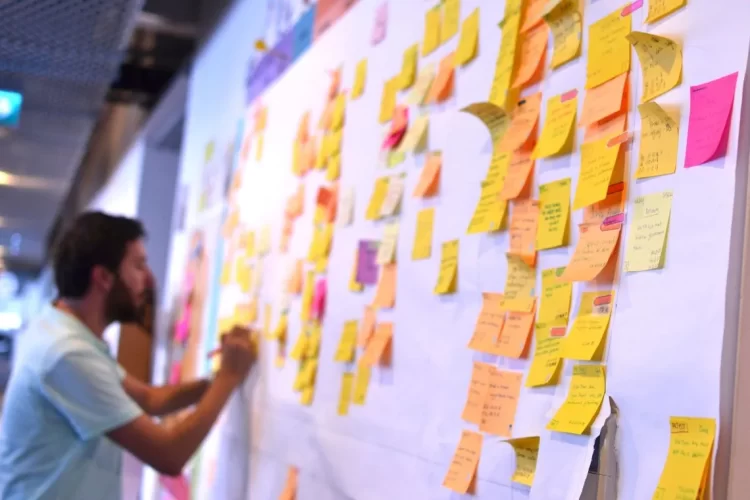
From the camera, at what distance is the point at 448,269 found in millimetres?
1081

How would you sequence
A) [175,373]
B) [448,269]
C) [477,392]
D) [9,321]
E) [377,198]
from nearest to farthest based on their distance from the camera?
[477,392] → [448,269] → [377,198] → [175,373] → [9,321]

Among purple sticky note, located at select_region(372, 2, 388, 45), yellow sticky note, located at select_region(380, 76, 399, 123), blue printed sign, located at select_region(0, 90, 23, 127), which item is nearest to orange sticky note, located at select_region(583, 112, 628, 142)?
yellow sticky note, located at select_region(380, 76, 399, 123)

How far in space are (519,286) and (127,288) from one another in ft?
4.14

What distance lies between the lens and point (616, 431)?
0.75 m

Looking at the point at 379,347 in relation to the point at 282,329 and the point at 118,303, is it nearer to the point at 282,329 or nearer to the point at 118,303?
the point at 282,329

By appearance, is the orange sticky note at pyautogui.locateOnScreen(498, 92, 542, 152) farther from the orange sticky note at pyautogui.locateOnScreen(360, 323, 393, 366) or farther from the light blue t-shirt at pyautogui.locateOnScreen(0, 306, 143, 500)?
the light blue t-shirt at pyautogui.locateOnScreen(0, 306, 143, 500)

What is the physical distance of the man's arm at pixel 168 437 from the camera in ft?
5.19

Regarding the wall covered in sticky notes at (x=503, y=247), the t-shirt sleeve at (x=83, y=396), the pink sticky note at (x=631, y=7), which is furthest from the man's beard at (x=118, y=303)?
the pink sticky note at (x=631, y=7)

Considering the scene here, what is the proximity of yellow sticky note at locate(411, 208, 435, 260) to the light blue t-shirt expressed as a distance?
78 centimetres

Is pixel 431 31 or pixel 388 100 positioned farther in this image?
pixel 388 100

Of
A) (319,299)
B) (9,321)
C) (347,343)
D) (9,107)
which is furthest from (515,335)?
(9,321)

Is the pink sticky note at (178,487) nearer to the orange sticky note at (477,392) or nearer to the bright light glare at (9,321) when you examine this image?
the orange sticky note at (477,392)

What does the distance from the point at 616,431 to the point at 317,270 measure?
90 centimetres

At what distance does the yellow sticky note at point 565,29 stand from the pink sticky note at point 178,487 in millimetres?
1862
